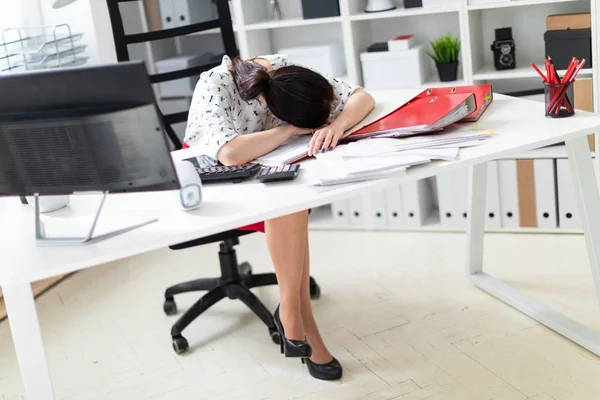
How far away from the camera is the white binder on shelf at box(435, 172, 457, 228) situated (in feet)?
11.1

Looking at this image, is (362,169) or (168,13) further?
(168,13)

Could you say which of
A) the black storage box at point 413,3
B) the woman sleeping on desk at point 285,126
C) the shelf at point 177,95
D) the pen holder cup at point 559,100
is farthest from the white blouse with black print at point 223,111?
the shelf at point 177,95

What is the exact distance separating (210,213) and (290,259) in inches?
20.2

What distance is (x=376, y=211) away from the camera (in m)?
3.54

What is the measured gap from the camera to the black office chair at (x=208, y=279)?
105 inches

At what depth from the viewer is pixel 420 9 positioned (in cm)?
323

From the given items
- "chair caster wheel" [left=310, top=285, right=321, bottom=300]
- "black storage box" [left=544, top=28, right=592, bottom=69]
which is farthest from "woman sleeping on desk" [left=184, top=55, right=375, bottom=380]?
"black storage box" [left=544, top=28, right=592, bottom=69]

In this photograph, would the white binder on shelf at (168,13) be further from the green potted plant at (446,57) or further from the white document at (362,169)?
the white document at (362,169)

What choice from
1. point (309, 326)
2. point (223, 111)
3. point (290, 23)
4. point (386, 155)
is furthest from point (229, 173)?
point (290, 23)

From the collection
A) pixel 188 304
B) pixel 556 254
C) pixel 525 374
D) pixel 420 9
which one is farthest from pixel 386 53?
pixel 525 374

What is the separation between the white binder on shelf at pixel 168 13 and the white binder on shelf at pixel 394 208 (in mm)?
1139

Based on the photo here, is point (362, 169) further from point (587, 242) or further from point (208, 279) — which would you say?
point (208, 279)

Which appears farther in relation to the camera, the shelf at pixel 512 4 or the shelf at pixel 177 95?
the shelf at pixel 177 95

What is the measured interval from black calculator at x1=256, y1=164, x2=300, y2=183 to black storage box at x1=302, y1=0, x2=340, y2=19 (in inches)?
61.8
